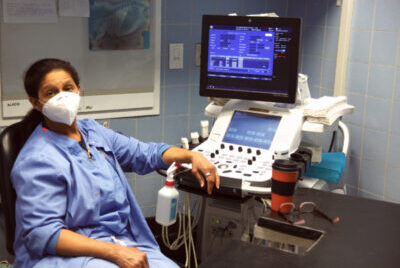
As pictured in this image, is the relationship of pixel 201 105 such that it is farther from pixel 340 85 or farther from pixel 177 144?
pixel 340 85

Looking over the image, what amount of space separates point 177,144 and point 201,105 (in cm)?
30

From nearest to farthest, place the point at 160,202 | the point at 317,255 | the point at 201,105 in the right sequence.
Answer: the point at 317,255 → the point at 160,202 → the point at 201,105

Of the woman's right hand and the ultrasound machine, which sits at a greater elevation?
the ultrasound machine

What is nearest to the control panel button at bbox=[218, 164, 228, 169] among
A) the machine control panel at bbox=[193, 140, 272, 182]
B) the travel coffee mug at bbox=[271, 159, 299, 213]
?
the machine control panel at bbox=[193, 140, 272, 182]

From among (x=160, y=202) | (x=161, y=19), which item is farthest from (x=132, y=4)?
(x=160, y=202)

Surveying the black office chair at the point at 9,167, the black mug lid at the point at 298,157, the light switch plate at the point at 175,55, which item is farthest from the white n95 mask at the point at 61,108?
the light switch plate at the point at 175,55

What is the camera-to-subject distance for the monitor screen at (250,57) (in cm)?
259

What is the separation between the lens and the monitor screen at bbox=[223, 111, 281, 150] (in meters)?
2.63

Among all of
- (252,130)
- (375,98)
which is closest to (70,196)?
(252,130)

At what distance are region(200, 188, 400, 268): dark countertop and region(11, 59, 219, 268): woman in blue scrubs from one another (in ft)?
1.48

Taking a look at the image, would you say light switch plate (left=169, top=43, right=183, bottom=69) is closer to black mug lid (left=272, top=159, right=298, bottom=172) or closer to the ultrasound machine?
the ultrasound machine

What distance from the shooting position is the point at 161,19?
331cm

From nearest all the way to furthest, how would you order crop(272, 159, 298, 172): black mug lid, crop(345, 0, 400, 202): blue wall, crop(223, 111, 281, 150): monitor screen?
crop(272, 159, 298, 172): black mug lid
crop(223, 111, 281, 150): monitor screen
crop(345, 0, 400, 202): blue wall

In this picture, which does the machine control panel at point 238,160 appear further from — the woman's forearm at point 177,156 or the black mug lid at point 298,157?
the woman's forearm at point 177,156
